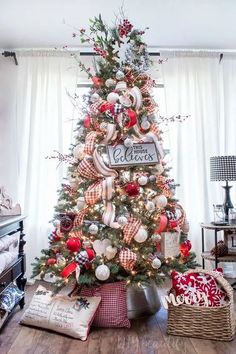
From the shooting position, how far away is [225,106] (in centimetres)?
440

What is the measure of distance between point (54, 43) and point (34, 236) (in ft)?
6.86

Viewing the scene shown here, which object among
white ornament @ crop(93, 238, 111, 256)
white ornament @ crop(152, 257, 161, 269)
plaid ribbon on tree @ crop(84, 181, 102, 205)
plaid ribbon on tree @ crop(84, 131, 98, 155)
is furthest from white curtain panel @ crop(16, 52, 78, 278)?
white ornament @ crop(152, 257, 161, 269)

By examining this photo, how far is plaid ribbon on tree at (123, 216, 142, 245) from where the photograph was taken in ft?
8.82

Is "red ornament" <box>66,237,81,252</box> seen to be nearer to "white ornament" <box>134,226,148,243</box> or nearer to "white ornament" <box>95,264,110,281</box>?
"white ornament" <box>95,264,110,281</box>

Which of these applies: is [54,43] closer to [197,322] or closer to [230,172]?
[230,172]

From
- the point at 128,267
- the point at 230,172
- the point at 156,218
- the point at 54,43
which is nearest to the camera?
the point at 128,267

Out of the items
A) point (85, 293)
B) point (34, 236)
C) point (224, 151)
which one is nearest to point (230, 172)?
point (224, 151)

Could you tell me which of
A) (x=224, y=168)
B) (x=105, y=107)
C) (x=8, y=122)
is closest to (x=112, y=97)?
(x=105, y=107)

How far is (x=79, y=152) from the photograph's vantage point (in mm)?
2938

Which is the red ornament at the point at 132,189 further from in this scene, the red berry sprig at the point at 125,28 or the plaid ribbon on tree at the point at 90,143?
the red berry sprig at the point at 125,28

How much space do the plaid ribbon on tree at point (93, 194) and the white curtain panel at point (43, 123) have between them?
145 cm

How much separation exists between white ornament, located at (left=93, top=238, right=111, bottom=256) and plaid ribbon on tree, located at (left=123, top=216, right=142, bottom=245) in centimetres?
13

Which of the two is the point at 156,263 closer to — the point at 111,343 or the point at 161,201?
the point at 161,201

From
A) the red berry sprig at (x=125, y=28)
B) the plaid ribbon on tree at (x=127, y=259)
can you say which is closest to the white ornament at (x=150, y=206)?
the plaid ribbon on tree at (x=127, y=259)
